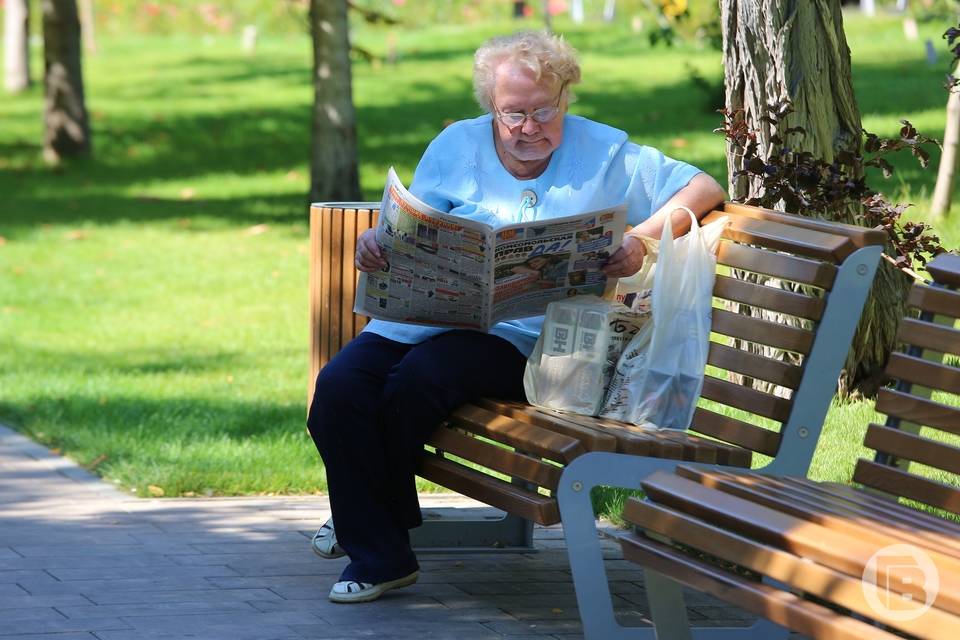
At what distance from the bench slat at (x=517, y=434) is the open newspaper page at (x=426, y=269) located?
0.27m

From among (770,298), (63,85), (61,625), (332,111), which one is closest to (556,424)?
(770,298)

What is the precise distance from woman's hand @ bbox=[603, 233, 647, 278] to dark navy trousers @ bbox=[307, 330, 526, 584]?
0.43 metres

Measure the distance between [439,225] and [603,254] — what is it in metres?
0.47

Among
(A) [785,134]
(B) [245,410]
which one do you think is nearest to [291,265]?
(B) [245,410]

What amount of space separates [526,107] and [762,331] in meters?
0.99

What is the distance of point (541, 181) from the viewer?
442 centimetres

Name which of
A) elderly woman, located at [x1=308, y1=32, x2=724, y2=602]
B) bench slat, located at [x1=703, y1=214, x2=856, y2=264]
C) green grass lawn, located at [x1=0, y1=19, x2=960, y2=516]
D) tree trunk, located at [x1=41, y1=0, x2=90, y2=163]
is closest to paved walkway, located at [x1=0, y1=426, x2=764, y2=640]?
elderly woman, located at [x1=308, y1=32, x2=724, y2=602]

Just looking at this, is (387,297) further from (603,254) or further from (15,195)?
(15,195)

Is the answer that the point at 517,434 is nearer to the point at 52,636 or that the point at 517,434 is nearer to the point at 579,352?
the point at 579,352

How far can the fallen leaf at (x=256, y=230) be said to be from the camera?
44.0 feet

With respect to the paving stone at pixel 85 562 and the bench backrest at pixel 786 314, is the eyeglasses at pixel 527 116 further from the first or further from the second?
the paving stone at pixel 85 562

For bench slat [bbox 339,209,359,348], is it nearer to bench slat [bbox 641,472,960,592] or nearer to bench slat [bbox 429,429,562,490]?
bench slat [bbox 429,429,562,490]

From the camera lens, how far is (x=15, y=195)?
1622 cm

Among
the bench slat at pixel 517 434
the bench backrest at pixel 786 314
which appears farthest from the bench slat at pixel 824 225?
the bench slat at pixel 517 434
